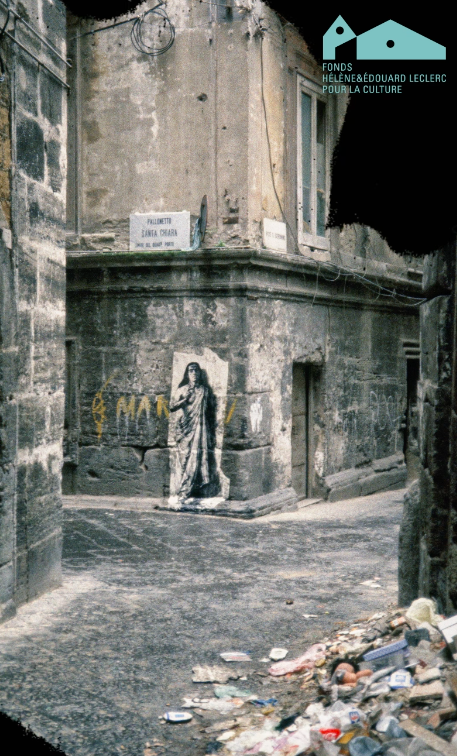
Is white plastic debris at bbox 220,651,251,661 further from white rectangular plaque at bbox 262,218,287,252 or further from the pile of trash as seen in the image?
white rectangular plaque at bbox 262,218,287,252

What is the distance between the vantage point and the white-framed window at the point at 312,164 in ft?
35.4

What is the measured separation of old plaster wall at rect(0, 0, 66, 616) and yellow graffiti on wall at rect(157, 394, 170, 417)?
371 centimetres

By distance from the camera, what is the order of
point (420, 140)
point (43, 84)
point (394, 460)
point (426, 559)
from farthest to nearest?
point (394, 460) < point (43, 84) < point (426, 559) < point (420, 140)

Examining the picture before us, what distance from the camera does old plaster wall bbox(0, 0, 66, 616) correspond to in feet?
17.8

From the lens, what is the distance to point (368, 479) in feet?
41.7

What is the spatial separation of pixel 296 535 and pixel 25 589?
3.56m

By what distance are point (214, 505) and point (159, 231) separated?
128 inches

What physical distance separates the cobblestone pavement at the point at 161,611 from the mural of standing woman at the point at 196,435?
1.56 feet

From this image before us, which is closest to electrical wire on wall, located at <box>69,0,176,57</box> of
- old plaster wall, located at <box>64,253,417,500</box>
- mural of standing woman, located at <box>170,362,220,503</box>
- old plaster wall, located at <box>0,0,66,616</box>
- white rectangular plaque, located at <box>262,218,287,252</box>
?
white rectangular plaque, located at <box>262,218,287,252</box>

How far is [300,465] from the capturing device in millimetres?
11352

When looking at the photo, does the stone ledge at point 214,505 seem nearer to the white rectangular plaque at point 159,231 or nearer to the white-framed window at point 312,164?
the white rectangular plaque at point 159,231

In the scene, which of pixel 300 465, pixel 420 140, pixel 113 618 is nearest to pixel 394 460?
pixel 300 465

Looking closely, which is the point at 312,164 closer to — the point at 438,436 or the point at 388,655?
the point at 438,436

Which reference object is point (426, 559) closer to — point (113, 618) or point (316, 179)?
point (113, 618)
